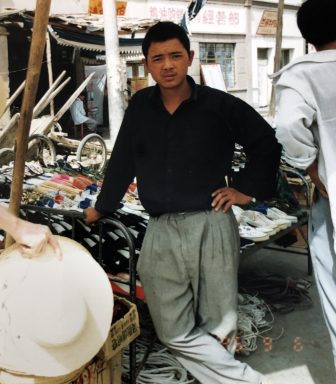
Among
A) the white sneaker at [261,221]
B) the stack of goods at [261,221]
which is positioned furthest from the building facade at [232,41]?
the white sneaker at [261,221]

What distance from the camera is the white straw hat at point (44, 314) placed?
166 cm

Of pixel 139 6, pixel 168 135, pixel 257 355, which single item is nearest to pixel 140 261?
pixel 168 135

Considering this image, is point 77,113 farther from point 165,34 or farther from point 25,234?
point 25,234

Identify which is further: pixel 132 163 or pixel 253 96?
pixel 253 96

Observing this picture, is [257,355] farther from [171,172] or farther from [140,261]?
[171,172]

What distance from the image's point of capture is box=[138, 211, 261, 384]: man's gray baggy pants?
2.34 m

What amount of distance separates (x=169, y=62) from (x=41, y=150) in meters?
6.22

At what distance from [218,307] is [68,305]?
95cm

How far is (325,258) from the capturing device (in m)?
2.11

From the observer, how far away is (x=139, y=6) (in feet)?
48.6

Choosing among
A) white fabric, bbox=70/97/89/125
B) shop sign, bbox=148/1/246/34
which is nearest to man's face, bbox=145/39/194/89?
white fabric, bbox=70/97/89/125

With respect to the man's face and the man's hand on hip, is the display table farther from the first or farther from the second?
the man's face
